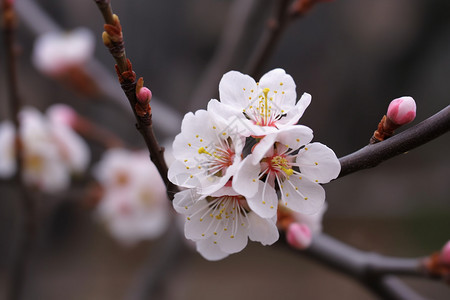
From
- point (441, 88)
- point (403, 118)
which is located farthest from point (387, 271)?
point (441, 88)

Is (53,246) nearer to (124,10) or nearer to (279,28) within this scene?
(124,10)

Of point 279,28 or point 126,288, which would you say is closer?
point 279,28

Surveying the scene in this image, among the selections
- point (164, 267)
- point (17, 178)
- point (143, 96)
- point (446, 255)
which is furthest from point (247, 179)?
point (164, 267)

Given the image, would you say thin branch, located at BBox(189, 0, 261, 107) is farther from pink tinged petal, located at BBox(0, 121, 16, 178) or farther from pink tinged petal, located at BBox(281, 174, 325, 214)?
pink tinged petal, located at BBox(281, 174, 325, 214)

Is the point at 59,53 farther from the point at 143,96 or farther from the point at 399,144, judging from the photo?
the point at 399,144

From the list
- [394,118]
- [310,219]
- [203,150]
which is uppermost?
[394,118]

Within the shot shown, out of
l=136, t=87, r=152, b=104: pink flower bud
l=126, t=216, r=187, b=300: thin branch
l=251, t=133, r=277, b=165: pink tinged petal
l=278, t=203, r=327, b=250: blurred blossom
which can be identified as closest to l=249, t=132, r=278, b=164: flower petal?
l=251, t=133, r=277, b=165: pink tinged petal

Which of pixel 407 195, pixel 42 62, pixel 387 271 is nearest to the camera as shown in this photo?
pixel 387 271
